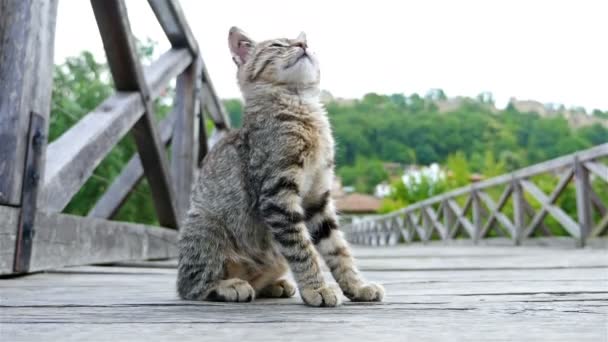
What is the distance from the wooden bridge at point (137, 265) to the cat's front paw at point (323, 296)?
4 cm

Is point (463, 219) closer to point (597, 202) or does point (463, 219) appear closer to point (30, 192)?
point (597, 202)

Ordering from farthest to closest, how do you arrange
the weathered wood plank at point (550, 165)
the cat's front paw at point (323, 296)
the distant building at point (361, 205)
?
1. the distant building at point (361, 205)
2. the weathered wood plank at point (550, 165)
3. the cat's front paw at point (323, 296)

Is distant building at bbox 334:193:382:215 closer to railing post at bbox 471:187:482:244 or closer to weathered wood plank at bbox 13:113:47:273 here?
railing post at bbox 471:187:482:244

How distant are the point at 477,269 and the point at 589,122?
24725 mm

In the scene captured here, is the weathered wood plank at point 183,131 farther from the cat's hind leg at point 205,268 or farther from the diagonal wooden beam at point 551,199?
the diagonal wooden beam at point 551,199

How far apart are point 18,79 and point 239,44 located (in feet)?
2.86

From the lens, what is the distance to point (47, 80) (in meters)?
2.09

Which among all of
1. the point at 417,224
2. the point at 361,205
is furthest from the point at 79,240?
the point at 361,205

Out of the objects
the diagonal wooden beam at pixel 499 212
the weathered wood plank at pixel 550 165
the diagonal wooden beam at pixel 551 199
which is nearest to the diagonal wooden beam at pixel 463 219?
the diagonal wooden beam at pixel 499 212

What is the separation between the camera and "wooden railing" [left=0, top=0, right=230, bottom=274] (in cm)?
196

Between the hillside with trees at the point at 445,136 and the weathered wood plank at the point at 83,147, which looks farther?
the hillside with trees at the point at 445,136

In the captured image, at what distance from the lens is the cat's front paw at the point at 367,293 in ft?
5.52

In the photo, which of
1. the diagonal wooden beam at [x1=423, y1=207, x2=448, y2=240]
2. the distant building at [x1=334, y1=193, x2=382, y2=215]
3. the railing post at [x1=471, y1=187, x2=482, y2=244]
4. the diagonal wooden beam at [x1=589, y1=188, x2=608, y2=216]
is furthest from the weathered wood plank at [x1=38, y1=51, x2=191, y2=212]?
the distant building at [x1=334, y1=193, x2=382, y2=215]

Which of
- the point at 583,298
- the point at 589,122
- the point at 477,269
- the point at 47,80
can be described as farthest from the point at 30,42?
the point at 589,122
